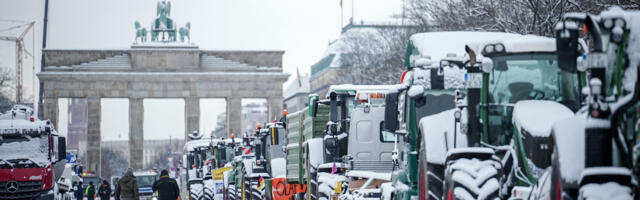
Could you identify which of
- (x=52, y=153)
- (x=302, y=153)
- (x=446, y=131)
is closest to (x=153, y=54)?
(x=52, y=153)

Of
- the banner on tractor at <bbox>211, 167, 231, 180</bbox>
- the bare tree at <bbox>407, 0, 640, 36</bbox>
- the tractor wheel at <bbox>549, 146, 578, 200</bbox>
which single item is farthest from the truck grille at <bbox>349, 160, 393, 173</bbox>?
the banner on tractor at <bbox>211, 167, 231, 180</bbox>

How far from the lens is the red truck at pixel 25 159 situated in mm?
28938

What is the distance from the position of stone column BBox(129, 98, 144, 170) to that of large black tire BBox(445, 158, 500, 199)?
89.9 meters

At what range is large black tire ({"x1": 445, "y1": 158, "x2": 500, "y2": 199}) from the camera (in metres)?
8.70

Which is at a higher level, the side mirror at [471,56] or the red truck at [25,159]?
the side mirror at [471,56]

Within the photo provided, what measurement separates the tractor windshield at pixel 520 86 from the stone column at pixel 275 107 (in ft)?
288

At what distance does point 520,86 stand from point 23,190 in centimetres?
2081

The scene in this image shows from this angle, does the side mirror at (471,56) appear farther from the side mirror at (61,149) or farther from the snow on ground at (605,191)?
the side mirror at (61,149)

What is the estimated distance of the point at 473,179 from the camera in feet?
29.6

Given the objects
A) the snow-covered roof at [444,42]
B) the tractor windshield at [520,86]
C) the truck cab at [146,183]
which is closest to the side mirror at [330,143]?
the snow-covered roof at [444,42]

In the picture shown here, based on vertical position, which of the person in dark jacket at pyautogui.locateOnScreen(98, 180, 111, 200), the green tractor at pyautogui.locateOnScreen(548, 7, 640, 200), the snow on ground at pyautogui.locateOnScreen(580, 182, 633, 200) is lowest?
the person in dark jacket at pyautogui.locateOnScreen(98, 180, 111, 200)

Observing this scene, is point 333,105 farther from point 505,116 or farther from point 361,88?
point 505,116

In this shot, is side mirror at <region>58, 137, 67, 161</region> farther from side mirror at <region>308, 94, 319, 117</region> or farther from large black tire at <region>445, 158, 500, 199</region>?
large black tire at <region>445, 158, 500, 199</region>

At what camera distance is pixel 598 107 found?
6707mm
